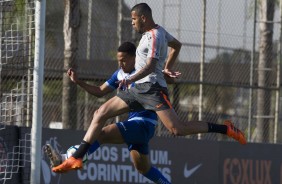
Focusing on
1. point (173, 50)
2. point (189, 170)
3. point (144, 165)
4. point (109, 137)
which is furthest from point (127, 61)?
point (189, 170)

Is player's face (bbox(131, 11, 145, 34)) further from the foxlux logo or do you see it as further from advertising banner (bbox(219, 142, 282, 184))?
advertising banner (bbox(219, 142, 282, 184))

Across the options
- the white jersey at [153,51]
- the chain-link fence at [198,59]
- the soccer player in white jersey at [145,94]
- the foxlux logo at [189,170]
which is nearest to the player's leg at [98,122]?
the soccer player in white jersey at [145,94]

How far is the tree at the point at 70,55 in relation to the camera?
17141 mm

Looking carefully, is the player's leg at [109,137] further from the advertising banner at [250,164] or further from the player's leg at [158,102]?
the advertising banner at [250,164]

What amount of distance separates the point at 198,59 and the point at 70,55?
8.11 feet

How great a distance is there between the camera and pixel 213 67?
1862 cm

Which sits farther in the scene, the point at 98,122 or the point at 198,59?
the point at 198,59

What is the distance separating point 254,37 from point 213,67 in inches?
41.9

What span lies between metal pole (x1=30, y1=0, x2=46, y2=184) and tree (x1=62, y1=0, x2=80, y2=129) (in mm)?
5142

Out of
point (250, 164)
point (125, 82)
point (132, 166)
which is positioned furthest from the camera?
point (250, 164)

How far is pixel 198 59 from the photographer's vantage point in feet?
59.9

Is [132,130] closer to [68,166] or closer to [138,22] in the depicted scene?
[68,166]

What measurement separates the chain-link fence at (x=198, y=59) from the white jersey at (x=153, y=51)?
5.20 meters

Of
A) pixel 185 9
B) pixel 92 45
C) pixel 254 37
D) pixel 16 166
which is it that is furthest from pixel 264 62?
pixel 16 166
